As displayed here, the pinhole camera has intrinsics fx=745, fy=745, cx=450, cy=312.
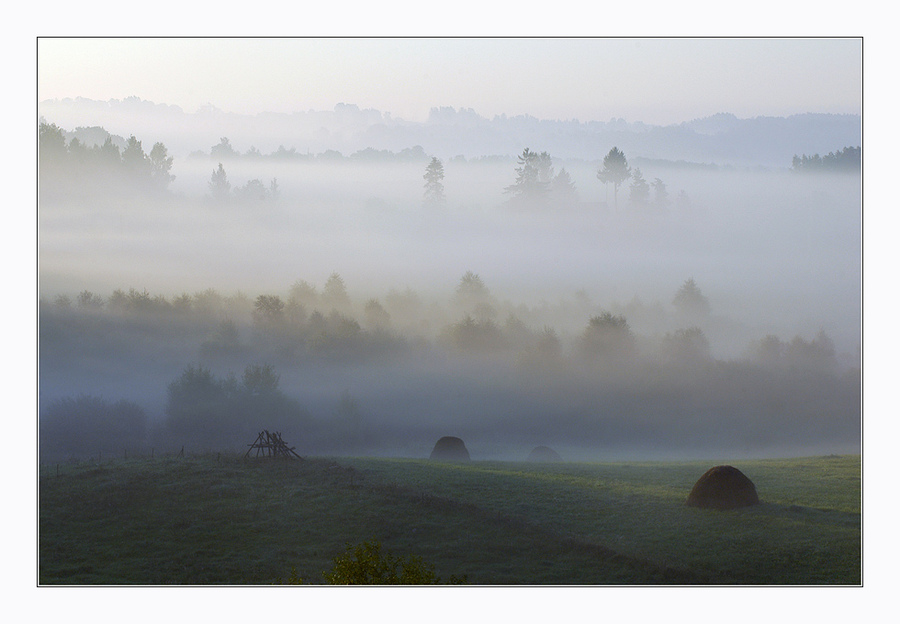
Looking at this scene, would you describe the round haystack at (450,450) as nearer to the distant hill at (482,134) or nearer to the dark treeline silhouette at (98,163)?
the distant hill at (482,134)

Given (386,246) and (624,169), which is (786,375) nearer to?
(624,169)

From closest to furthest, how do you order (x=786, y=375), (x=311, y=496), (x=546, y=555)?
(x=546, y=555) < (x=311, y=496) < (x=786, y=375)

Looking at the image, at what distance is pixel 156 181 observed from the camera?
805 inches

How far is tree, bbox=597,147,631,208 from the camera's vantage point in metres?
20.8

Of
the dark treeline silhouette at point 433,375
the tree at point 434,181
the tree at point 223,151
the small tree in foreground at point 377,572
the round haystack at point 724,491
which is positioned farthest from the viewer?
the tree at point 434,181

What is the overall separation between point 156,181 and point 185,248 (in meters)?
2.11

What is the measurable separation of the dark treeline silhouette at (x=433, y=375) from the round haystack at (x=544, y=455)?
0.82ft

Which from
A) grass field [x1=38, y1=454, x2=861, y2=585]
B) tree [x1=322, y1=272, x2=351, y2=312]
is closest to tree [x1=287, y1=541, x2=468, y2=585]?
grass field [x1=38, y1=454, x2=861, y2=585]

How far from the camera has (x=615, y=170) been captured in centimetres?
2097

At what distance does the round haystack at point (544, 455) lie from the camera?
20.6 metres

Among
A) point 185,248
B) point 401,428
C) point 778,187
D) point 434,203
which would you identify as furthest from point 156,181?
point 778,187

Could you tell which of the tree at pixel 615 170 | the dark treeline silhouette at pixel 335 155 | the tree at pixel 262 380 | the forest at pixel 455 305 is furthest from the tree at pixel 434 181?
the tree at pixel 262 380

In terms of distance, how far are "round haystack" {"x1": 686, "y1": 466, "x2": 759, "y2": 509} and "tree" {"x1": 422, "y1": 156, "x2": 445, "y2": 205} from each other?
1011cm

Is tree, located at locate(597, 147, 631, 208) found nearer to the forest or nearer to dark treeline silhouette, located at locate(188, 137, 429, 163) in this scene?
the forest
